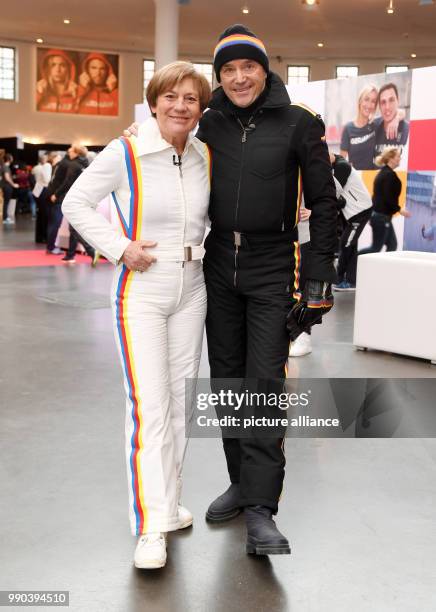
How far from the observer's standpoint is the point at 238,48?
244cm

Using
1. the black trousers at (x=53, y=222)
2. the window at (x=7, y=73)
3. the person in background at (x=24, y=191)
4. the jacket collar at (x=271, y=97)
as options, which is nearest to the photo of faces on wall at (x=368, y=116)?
the black trousers at (x=53, y=222)

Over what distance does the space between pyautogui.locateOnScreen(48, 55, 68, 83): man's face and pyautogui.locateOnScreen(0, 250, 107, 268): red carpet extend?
15164 millimetres

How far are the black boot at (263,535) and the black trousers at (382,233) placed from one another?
717 cm

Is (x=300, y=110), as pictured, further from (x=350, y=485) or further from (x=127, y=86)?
(x=127, y=86)

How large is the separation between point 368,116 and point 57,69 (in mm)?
18089

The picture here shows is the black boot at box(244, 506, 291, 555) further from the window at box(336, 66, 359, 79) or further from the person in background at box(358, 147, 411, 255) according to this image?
the window at box(336, 66, 359, 79)

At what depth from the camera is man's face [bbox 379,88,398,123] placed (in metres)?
9.81

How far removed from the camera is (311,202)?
2.53m

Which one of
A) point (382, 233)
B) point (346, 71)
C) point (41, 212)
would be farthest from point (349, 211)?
point (346, 71)

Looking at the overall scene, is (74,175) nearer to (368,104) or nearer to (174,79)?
(368,104)

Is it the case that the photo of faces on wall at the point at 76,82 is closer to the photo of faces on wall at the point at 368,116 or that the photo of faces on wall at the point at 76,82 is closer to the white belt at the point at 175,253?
the photo of faces on wall at the point at 368,116

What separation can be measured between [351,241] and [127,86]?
1978 cm

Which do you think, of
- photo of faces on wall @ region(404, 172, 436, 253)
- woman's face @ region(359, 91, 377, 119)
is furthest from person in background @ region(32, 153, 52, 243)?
photo of faces on wall @ region(404, 172, 436, 253)

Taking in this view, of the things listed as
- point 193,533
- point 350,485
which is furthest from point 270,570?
point 350,485
